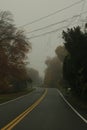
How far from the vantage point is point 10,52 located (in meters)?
71.6

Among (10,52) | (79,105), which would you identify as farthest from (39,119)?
(10,52)

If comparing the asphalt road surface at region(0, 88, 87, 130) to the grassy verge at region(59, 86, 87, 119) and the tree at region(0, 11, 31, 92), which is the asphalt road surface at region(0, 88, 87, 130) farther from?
the tree at region(0, 11, 31, 92)

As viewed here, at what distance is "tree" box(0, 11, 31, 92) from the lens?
224 feet

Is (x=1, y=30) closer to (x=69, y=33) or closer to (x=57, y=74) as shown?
(x=69, y=33)

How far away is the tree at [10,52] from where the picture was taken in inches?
2683

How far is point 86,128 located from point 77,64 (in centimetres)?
2425

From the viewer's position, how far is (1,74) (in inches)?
2670

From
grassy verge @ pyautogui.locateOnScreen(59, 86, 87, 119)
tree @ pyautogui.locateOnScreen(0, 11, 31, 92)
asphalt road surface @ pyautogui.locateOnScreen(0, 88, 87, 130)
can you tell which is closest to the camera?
asphalt road surface @ pyautogui.locateOnScreen(0, 88, 87, 130)

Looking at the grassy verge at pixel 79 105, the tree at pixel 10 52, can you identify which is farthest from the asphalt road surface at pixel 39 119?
the tree at pixel 10 52

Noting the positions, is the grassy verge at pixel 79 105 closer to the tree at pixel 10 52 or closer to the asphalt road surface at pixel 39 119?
the asphalt road surface at pixel 39 119

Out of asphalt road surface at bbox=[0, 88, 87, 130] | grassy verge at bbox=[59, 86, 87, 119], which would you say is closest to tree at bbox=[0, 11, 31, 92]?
grassy verge at bbox=[59, 86, 87, 119]

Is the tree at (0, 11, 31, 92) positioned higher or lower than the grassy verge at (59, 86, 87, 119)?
higher

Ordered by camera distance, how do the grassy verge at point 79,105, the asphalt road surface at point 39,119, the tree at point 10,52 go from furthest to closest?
the tree at point 10,52
the grassy verge at point 79,105
the asphalt road surface at point 39,119

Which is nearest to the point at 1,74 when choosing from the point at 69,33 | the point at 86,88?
the point at 69,33
